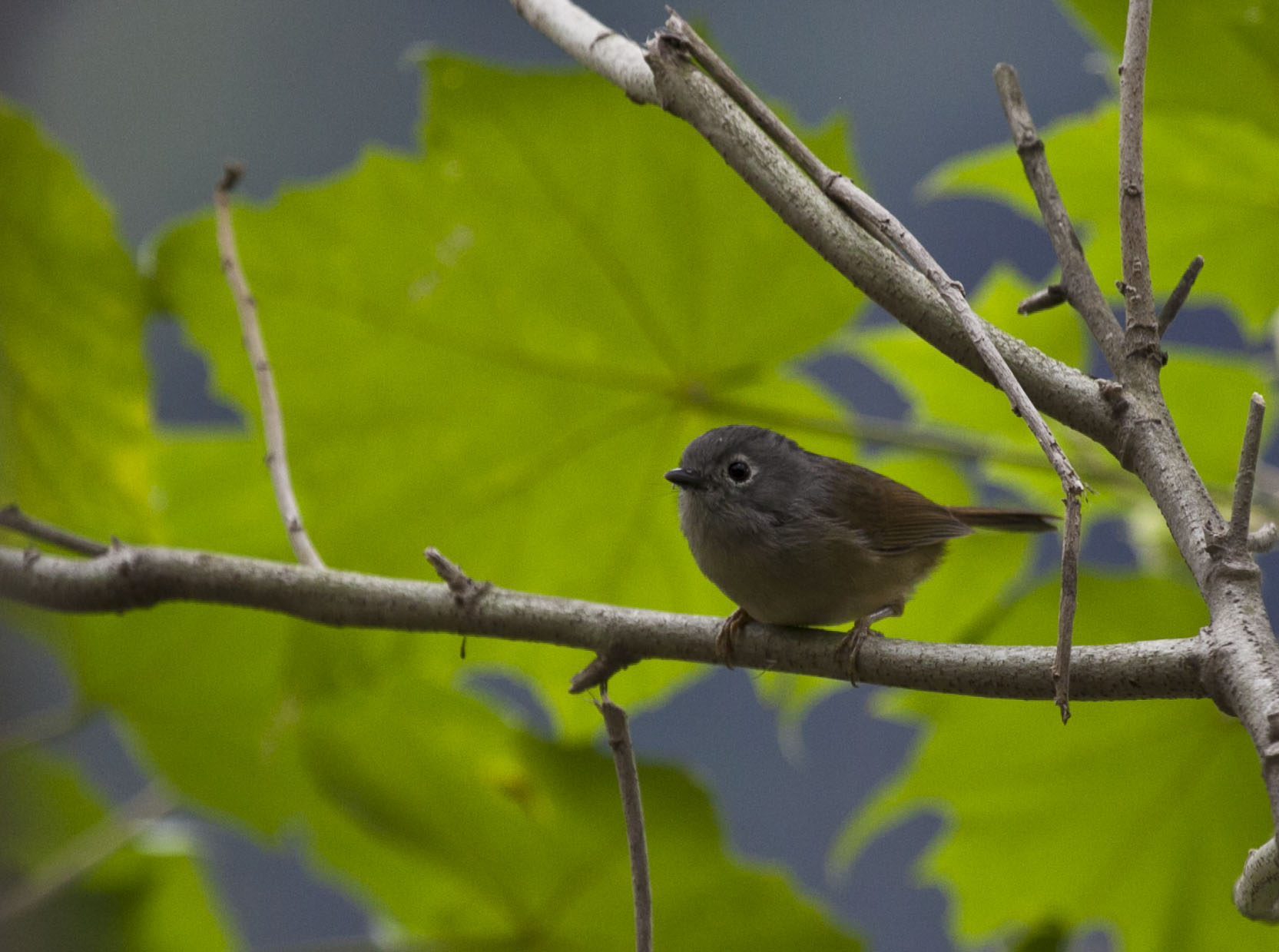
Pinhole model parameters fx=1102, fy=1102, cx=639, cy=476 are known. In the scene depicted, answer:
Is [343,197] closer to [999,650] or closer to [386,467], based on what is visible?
[386,467]

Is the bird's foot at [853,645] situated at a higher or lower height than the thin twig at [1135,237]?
lower

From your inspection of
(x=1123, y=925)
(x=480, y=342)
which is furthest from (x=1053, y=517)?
(x=480, y=342)

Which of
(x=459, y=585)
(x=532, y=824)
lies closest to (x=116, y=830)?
(x=532, y=824)

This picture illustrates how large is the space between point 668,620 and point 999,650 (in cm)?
18

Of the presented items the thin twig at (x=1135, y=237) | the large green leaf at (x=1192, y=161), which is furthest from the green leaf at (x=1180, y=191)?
the thin twig at (x=1135, y=237)

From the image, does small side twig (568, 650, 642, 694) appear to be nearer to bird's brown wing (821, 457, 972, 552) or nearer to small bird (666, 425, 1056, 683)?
small bird (666, 425, 1056, 683)

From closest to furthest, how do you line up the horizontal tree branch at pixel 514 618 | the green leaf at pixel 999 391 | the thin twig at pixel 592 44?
the horizontal tree branch at pixel 514 618, the thin twig at pixel 592 44, the green leaf at pixel 999 391

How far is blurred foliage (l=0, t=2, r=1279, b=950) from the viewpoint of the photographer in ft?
2.55

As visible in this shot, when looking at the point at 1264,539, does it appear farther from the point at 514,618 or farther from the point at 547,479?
the point at 547,479

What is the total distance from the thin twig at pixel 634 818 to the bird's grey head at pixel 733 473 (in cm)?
23

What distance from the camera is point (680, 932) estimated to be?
2.70 feet

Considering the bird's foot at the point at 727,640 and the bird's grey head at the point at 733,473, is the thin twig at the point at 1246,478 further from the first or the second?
the bird's grey head at the point at 733,473

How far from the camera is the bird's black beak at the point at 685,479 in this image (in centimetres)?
70

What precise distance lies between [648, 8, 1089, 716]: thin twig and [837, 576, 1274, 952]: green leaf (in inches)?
14.0
